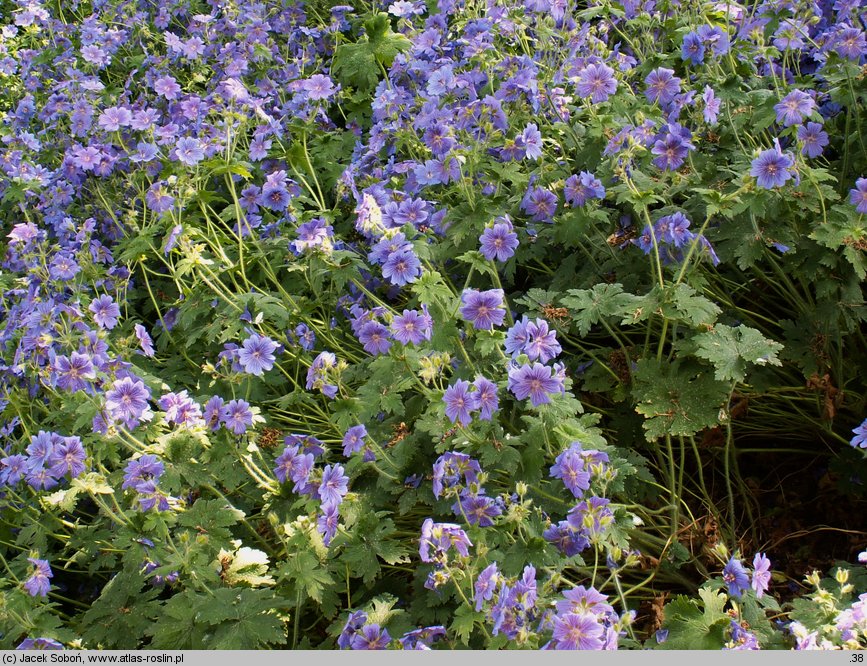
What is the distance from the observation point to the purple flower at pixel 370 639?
217 cm

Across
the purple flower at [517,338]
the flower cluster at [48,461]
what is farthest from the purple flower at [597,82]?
the flower cluster at [48,461]

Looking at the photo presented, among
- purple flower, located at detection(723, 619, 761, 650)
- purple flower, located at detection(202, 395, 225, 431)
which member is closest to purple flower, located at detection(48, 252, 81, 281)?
purple flower, located at detection(202, 395, 225, 431)

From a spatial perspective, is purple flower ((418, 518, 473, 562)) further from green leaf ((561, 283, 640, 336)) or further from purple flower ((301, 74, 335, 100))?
purple flower ((301, 74, 335, 100))

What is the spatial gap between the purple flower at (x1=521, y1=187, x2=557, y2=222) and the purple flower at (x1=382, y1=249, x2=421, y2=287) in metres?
0.62

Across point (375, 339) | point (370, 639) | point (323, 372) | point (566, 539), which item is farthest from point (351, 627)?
point (375, 339)

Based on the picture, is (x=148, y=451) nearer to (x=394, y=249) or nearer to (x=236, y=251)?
(x=394, y=249)

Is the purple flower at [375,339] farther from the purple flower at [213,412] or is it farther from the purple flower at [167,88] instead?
the purple flower at [167,88]

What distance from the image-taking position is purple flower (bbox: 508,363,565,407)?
7.21ft

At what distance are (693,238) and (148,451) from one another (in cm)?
172

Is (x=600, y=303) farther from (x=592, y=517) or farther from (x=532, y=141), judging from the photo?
(x=592, y=517)

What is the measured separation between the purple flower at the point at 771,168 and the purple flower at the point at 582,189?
49cm

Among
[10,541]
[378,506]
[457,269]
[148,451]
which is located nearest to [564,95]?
[457,269]

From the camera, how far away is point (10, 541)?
3.25m

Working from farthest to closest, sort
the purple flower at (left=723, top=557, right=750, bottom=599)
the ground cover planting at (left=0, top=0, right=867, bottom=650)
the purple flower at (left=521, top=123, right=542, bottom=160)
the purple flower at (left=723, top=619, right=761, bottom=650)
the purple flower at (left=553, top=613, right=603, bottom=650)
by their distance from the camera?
the purple flower at (left=521, top=123, right=542, bottom=160), the ground cover planting at (left=0, top=0, right=867, bottom=650), the purple flower at (left=723, top=557, right=750, bottom=599), the purple flower at (left=723, top=619, right=761, bottom=650), the purple flower at (left=553, top=613, right=603, bottom=650)
